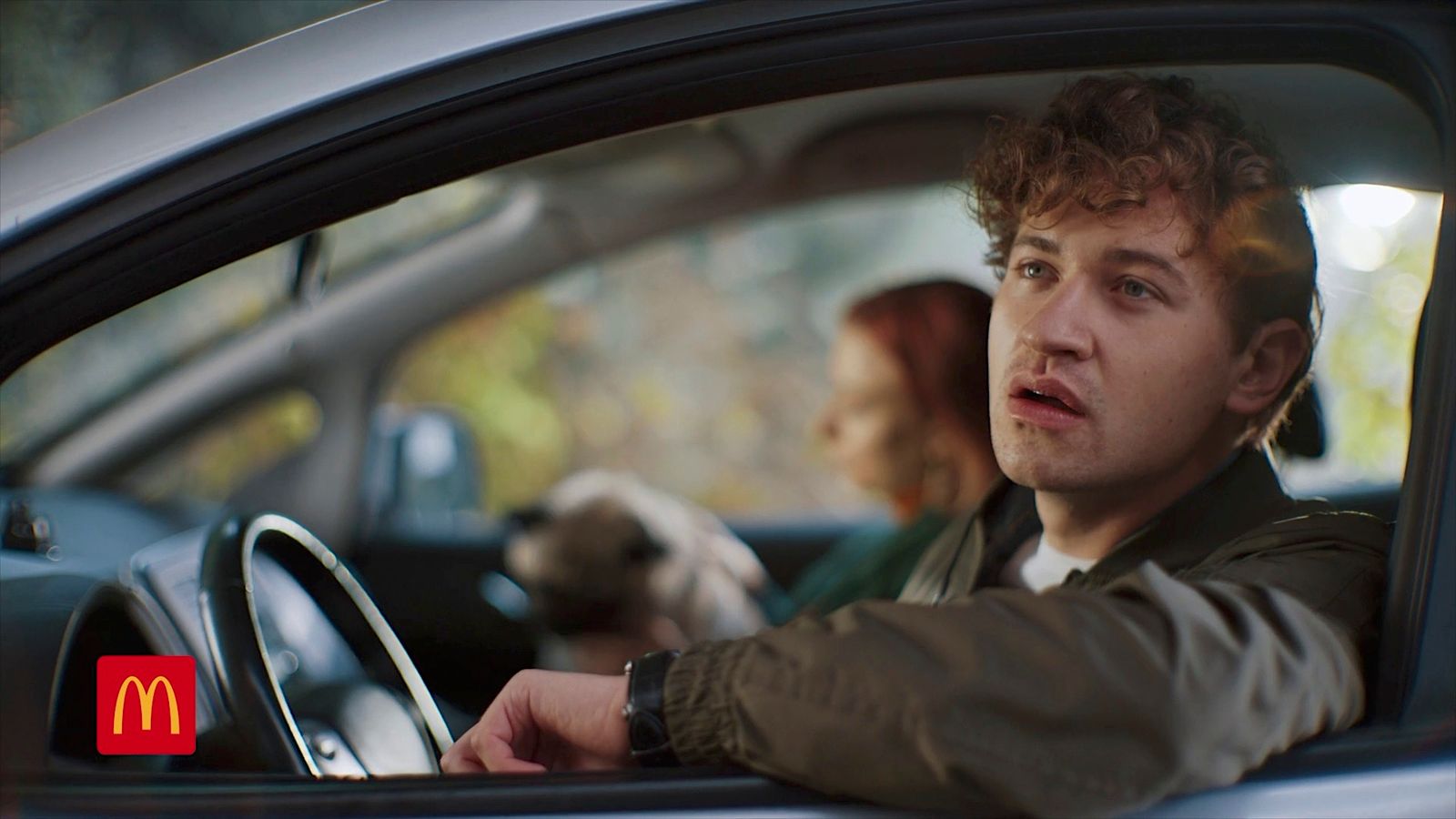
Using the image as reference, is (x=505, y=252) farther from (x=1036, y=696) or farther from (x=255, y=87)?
(x=1036, y=696)

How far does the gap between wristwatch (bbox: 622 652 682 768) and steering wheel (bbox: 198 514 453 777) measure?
216 millimetres

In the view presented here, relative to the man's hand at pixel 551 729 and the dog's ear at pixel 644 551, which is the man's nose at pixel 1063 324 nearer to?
the man's hand at pixel 551 729

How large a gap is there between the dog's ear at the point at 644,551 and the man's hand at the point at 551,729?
5.00ft

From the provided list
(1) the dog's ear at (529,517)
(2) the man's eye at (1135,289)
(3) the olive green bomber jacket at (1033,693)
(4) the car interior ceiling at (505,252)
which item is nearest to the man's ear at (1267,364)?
(2) the man's eye at (1135,289)

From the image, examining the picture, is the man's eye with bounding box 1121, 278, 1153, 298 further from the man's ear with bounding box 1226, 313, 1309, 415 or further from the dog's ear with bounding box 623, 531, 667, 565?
the dog's ear with bounding box 623, 531, 667, 565

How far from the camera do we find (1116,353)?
117cm

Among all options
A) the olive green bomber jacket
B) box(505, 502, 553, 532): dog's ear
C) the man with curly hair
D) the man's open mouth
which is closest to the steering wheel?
the man with curly hair

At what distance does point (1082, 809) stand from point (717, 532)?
2168mm

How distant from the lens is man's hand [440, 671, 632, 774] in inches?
44.0

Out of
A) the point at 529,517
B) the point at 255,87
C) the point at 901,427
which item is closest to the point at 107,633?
the point at 255,87

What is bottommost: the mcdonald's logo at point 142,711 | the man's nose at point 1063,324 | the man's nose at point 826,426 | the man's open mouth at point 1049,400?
the mcdonald's logo at point 142,711

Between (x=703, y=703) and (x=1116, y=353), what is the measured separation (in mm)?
516

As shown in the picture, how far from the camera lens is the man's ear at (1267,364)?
1.24 meters

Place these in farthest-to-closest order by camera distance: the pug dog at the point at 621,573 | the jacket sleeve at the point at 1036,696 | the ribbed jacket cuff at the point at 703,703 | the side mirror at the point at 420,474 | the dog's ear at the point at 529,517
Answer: the side mirror at the point at 420,474 < the dog's ear at the point at 529,517 < the pug dog at the point at 621,573 < the ribbed jacket cuff at the point at 703,703 < the jacket sleeve at the point at 1036,696
